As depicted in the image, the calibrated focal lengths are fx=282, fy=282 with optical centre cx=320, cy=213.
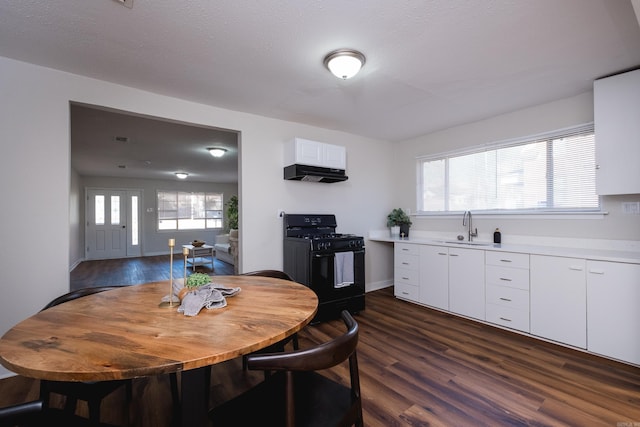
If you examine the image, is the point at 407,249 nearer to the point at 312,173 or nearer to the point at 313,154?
the point at 312,173

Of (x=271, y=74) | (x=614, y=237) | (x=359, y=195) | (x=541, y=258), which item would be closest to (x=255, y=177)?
(x=271, y=74)

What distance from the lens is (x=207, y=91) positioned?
2758 mm

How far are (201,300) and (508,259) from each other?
294 centimetres

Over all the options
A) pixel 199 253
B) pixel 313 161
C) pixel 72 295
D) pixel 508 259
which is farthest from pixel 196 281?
pixel 199 253

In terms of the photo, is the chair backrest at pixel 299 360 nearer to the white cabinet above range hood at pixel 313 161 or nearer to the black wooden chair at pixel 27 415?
the black wooden chair at pixel 27 415

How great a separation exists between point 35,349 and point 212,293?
607mm

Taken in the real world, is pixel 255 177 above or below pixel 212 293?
above

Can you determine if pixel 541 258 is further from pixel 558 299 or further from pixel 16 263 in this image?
pixel 16 263

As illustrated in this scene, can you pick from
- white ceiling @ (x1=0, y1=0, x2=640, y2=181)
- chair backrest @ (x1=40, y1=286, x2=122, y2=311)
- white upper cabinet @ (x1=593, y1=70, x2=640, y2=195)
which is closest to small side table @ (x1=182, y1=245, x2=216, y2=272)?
white ceiling @ (x1=0, y1=0, x2=640, y2=181)

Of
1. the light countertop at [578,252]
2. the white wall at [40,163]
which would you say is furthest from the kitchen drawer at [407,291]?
the white wall at [40,163]

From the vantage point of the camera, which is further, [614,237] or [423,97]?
[423,97]

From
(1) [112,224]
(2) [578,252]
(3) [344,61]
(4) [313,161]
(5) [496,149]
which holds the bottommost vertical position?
(2) [578,252]

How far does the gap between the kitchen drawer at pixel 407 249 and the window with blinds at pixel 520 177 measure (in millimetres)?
801

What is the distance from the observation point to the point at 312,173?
3480mm
